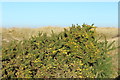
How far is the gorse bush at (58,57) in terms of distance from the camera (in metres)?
3.90

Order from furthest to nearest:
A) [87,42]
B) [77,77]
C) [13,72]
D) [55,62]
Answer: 1. [87,42]
2. [77,77]
3. [55,62]
4. [13,72]

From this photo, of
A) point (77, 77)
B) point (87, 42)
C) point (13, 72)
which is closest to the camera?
point (13, 72)

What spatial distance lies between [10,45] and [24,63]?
0.61 m

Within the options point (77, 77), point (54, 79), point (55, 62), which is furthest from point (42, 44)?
point (77, 77)

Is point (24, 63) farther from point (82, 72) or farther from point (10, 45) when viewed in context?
point (82, 72)

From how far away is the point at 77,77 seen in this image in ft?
14.4

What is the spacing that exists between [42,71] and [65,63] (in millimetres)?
591

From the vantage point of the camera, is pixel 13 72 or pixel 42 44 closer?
pixel 13 72

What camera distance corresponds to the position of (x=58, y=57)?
4.16 metres

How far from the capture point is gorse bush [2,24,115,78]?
12.8ft

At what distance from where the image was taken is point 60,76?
4.23m

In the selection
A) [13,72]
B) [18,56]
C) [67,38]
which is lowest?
[13,72]

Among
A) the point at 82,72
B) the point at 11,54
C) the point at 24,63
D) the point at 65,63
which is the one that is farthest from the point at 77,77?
the point at 11,54

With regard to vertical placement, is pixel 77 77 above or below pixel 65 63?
below
